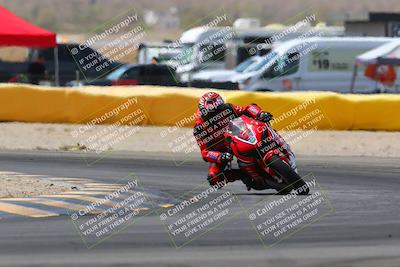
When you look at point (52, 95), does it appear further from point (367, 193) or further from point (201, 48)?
point (201, 48)

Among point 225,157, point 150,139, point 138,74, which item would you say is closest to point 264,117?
point 225,157

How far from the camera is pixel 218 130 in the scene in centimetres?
1280

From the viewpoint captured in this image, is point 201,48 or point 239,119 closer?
point 239,119

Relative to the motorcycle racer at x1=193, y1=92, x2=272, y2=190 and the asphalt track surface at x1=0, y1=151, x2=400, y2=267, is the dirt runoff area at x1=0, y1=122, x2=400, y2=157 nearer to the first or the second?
the asphalt track surface at x1=0, y1=151, x2=400, y2=267

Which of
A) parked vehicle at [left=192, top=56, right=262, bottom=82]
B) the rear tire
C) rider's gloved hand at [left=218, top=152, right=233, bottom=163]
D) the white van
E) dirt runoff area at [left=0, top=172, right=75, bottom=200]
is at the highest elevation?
dirt runoff area at [left=0, top=172, right=75, bottom=200]

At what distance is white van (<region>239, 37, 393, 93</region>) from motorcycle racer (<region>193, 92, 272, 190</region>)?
1765cm

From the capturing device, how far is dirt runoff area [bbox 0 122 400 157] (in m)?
19.9

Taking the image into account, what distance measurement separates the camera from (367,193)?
12766 mm

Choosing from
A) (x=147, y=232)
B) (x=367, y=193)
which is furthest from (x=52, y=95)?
(x=147, y=232)

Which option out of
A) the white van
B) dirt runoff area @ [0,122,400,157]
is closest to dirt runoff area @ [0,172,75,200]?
dirt runoff area @ [0,122,400,157]

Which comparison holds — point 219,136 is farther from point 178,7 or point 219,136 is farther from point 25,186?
Answer: point 178,7

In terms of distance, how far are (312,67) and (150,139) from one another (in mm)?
12046

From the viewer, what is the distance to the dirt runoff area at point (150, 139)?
1989 cm

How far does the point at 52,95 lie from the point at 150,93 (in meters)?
2.02
